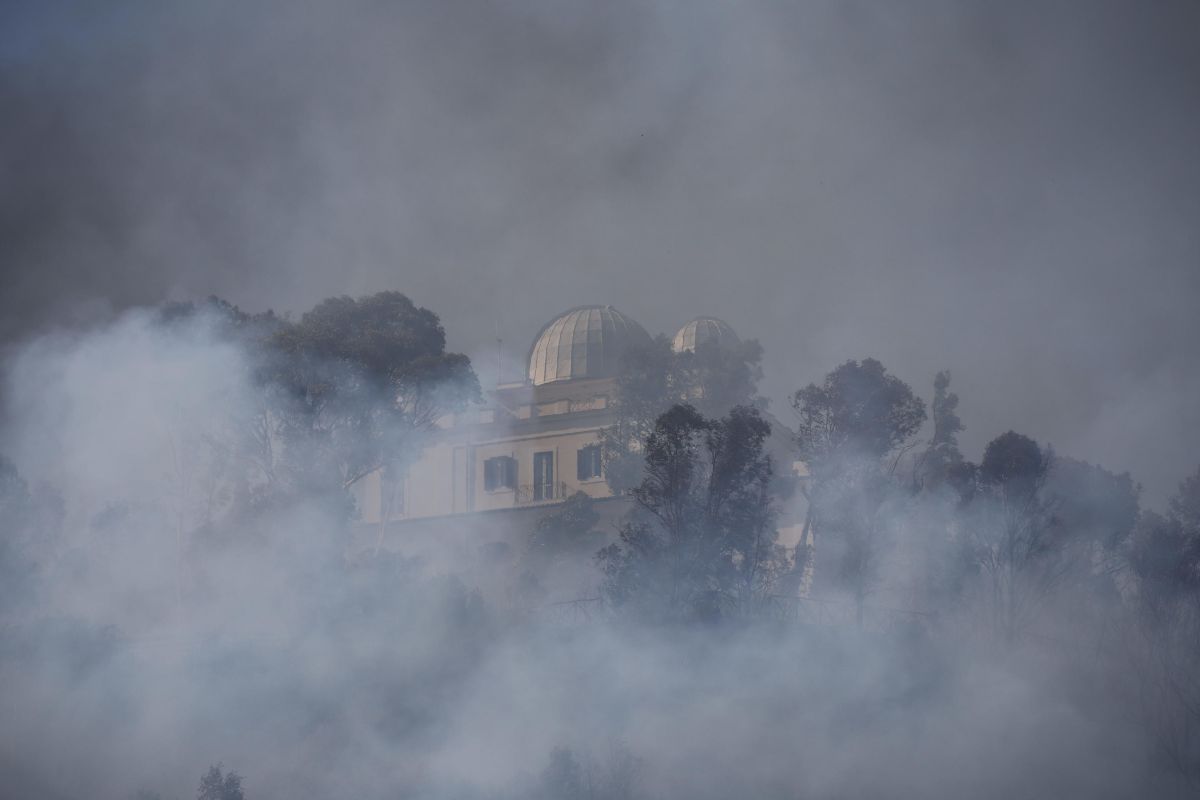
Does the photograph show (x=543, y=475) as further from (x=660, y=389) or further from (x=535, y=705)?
(x=535, y=705)

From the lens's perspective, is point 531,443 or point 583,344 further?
point 583,344

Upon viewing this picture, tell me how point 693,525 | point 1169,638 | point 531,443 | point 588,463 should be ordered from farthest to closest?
point 531,443, point 588,463, point 1169,638, point 693,525

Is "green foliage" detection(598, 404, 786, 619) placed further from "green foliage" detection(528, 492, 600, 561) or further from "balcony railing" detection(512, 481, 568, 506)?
"balcony railing" detection(512, 481, 568, 506)

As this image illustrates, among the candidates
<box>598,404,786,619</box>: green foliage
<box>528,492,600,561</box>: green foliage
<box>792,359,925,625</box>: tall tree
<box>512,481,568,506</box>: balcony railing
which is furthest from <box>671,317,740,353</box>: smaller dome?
<box>598,404,786,619</box>: green foliage

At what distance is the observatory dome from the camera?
6069 centimetres

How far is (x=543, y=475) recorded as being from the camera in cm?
5741

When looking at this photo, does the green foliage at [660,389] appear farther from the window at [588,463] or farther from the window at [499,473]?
the window at [499,473]

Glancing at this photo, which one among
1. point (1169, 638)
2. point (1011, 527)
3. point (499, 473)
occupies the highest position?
point (499, 473)

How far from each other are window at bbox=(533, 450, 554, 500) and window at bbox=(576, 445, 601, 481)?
128 centimetres

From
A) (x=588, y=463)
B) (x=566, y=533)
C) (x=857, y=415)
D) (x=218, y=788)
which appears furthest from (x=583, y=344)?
(x=218, y=788)

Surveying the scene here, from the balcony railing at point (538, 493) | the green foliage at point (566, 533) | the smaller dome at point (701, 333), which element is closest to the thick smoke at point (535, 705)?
the green foliage at point (566, 533)

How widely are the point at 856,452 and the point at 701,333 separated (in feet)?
83.3

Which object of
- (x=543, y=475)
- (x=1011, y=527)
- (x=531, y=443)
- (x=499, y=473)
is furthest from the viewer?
(x=499, y=473)

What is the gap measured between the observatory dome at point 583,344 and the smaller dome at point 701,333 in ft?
5.66
